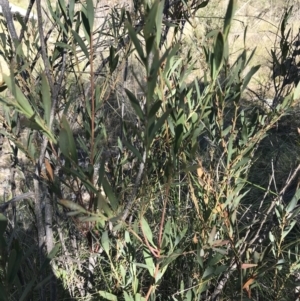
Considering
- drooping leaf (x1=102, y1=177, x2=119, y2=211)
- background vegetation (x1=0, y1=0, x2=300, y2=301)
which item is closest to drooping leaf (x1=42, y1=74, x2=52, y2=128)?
background vegetation (x1=0, y1=0, x2=300, y2=301)

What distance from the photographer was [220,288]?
1025 millimetres

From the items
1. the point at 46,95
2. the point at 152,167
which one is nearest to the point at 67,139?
the point at 46,95

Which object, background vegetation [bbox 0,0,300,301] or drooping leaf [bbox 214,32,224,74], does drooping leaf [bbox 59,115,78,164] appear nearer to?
background vegetation [bbox 0,0,300,301]

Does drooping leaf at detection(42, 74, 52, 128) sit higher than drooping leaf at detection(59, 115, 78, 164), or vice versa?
drooping leaf at detection(42, 74, 52, 128)

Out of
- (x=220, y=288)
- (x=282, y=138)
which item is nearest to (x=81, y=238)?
(x=220, y=288)

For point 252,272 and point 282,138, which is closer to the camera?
point 252,272

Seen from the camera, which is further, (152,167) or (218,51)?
(152,167)

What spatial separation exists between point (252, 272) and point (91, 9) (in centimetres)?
65

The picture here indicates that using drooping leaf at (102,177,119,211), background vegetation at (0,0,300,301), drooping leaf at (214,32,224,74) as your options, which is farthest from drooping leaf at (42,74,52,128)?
drooping leaf at (214,32,224,74)

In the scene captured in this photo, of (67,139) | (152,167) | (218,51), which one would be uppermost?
(218,51)

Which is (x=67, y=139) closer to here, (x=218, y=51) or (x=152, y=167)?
(x=218, y=51)

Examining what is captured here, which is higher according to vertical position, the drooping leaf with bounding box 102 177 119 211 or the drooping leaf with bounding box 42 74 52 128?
the drooping leaf with bounding box 42 74 52 128

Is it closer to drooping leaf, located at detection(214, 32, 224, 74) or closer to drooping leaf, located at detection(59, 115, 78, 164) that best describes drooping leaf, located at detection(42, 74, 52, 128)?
drooping leaf, located at detection(59, 115, 78, 164)

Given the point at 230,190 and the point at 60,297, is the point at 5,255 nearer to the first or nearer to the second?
the point at 230,190
